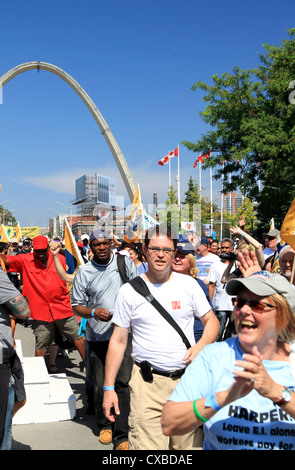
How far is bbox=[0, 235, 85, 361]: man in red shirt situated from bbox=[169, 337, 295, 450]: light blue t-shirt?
5.03m

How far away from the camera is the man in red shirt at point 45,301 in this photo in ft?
22.2

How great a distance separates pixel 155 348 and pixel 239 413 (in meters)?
1.34

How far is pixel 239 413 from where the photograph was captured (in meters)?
1.89

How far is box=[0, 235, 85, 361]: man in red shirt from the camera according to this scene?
267 inches

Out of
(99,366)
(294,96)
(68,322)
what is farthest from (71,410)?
(294,96)

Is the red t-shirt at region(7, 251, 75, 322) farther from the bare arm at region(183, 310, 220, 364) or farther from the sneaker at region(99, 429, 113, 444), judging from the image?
the bare arm at region(183, 310, 220, 364)

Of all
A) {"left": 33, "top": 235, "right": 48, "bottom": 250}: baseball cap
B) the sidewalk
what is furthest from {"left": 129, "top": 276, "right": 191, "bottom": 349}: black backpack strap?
{"left": 33, "top": 235, "right": 48, "bottom": 250}: baseball cap

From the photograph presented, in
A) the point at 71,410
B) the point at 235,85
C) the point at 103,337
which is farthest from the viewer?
the point at 235,85

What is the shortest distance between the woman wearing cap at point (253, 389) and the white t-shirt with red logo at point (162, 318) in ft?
3.85

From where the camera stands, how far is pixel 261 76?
21.1m

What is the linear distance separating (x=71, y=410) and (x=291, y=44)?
17264mm

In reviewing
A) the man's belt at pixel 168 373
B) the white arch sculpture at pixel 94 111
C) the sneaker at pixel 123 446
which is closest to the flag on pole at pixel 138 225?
the sneaker at pixel 123 446
